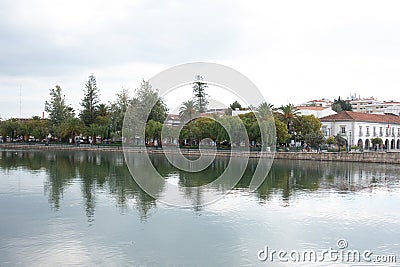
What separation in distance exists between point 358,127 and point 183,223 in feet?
137

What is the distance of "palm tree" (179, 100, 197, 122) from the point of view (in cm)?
5369

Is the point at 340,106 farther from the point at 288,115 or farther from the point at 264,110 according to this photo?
the point at 264,110

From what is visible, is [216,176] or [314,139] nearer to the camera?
[216,176]

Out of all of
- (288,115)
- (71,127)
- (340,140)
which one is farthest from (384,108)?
(71,127)

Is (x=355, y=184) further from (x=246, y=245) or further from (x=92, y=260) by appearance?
(x=92, y=260)

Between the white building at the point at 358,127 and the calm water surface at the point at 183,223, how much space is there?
27386mm

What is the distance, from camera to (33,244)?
12070mm

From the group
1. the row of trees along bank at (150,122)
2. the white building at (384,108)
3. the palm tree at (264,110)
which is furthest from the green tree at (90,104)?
the white building at (384,108)

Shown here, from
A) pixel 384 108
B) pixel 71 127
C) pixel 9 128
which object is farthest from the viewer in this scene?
pixel 384 108

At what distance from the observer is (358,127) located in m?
52.1

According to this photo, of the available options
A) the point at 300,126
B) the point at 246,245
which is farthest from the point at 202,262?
the point at 300,126

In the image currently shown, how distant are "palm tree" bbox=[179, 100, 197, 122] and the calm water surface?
28.6 meters

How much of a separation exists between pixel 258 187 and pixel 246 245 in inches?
456

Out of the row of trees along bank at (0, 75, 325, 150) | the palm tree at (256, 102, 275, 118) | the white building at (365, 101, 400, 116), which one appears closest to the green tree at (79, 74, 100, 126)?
the row of trees along bank at (0, 75, 325, 150)
